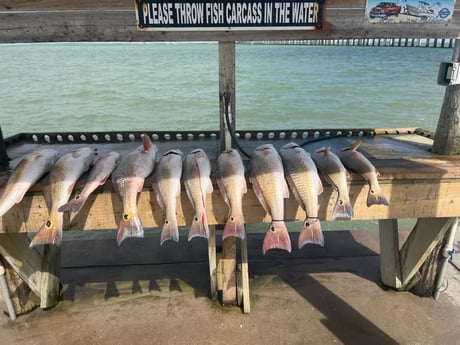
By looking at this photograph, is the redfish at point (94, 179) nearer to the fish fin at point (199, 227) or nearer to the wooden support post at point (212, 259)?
the fish fin at point (199, 227)

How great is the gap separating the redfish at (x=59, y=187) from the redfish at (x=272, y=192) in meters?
1.44

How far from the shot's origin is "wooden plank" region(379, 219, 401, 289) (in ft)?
14.0

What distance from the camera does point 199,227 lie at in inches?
105

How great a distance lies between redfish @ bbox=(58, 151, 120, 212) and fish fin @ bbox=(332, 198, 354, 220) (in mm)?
1875

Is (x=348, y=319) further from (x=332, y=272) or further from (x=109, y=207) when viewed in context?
(x=109, y=207)

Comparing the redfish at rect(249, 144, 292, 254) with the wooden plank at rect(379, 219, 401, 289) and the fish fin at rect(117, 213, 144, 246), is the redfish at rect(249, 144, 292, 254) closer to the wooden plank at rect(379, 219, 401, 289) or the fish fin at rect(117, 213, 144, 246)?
the fish fin at rect(117, 213, 144, 246)

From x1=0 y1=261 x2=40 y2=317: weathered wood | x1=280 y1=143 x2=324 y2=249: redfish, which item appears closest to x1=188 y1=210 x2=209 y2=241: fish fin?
x1=280 y1=143 x2=324 y2=249: redfish

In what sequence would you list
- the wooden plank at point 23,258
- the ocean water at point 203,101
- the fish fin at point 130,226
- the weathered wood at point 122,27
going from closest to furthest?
the fish fin at point 130,226, the weathered wood at point 122,27, the wooden plank at point 23,258, the ocean water at point 203,101

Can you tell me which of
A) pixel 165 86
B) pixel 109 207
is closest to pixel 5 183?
pixel 109 207

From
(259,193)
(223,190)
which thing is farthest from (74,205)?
(259,193)

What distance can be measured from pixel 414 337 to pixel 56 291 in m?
4.12

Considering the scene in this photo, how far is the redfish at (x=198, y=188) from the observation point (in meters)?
2.66

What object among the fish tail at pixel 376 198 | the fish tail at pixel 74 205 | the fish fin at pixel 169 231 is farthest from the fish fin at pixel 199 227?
the fish tail at pixel 376 198

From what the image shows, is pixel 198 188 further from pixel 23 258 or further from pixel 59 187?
pixel 23 258
